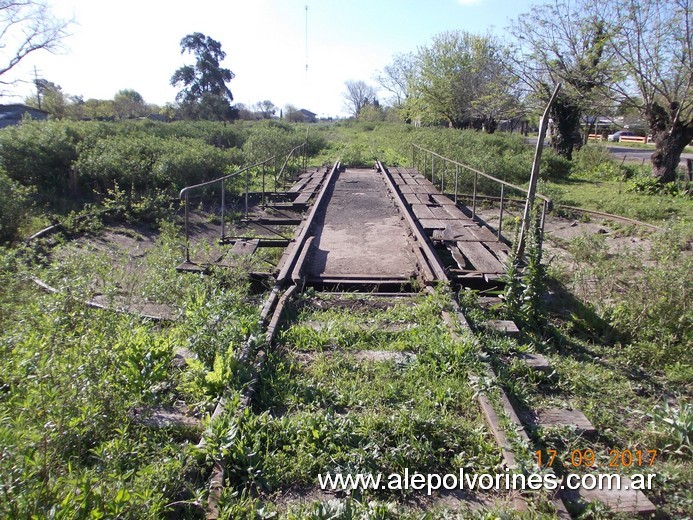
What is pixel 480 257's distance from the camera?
6379mm

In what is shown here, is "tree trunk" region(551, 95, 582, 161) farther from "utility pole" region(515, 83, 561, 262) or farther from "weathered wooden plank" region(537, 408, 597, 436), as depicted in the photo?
"weathered wooden plank" region(537, 408, 597, 436)

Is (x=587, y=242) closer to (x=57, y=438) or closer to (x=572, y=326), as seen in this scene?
(x=572, y=326)

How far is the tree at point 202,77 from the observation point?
177 ft

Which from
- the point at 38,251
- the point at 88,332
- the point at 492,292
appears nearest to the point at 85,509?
the point at 88,332

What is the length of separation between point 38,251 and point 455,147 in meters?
15.2

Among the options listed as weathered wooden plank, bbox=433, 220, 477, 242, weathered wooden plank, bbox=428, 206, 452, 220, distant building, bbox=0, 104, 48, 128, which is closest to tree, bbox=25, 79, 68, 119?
distant building, bbox=0, 104, 48, 128

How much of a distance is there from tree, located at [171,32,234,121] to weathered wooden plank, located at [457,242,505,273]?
50.9m

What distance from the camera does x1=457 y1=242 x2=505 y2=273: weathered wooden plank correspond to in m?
5.96

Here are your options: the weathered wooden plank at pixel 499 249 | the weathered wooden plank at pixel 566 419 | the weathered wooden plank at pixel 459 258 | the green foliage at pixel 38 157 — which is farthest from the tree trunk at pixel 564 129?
the weathered wooden plank at pixel 566 419

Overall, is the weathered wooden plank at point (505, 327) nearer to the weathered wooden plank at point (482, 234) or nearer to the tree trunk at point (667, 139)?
the weathered wooden plank at point (482, 234)

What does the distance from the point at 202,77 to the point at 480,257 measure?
56.9 meters

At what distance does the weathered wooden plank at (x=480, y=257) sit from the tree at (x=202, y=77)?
50.9 metres

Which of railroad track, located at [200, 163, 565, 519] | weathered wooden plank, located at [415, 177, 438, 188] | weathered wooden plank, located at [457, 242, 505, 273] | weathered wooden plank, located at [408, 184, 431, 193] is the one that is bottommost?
railroad track, located at [200, 163, 565, 519]

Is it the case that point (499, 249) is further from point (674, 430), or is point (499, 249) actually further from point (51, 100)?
point (51, 100)
